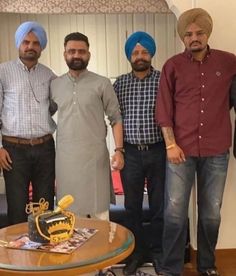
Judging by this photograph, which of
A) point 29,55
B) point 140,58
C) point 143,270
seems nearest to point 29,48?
point 29,55

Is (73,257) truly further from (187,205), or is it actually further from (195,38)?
(195,38)

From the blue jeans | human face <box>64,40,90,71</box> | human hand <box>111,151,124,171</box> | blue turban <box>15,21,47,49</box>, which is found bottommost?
the blue jeans

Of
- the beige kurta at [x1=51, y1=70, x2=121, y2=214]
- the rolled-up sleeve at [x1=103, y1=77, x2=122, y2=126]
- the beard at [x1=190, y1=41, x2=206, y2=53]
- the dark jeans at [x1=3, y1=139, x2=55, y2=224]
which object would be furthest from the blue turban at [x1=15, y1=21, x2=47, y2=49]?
the beard at [x1=190, y1=41, x2=206, y2=53]

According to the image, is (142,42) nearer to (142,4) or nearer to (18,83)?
(142,4)

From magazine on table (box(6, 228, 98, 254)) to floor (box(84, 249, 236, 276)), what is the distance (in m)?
1.04

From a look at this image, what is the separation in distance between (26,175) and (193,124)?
0.96m

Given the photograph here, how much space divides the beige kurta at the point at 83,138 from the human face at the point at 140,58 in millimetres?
204

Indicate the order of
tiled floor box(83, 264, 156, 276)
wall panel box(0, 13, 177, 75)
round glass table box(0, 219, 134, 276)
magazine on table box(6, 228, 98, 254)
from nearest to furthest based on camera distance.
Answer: round glass table box(0, 219, 134, 276) → magazine on table box(6, 228, 98, 254) → tiled floor box(83, 264, 156, 276) → wall panel box(0, 13, 177, 75)

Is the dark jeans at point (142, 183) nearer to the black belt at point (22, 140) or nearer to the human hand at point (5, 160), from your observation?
the black belt at point (22, 140)

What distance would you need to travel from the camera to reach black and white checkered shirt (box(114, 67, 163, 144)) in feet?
8.36

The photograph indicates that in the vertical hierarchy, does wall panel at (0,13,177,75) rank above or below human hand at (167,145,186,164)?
above

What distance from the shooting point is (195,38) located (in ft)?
7.87

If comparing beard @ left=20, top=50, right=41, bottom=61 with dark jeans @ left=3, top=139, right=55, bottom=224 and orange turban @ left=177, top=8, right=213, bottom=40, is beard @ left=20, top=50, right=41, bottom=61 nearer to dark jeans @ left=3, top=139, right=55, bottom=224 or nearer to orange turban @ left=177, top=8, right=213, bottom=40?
dark jeans @ left=3, top=139, right=55, bottom=224

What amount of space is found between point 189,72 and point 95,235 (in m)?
1.09
